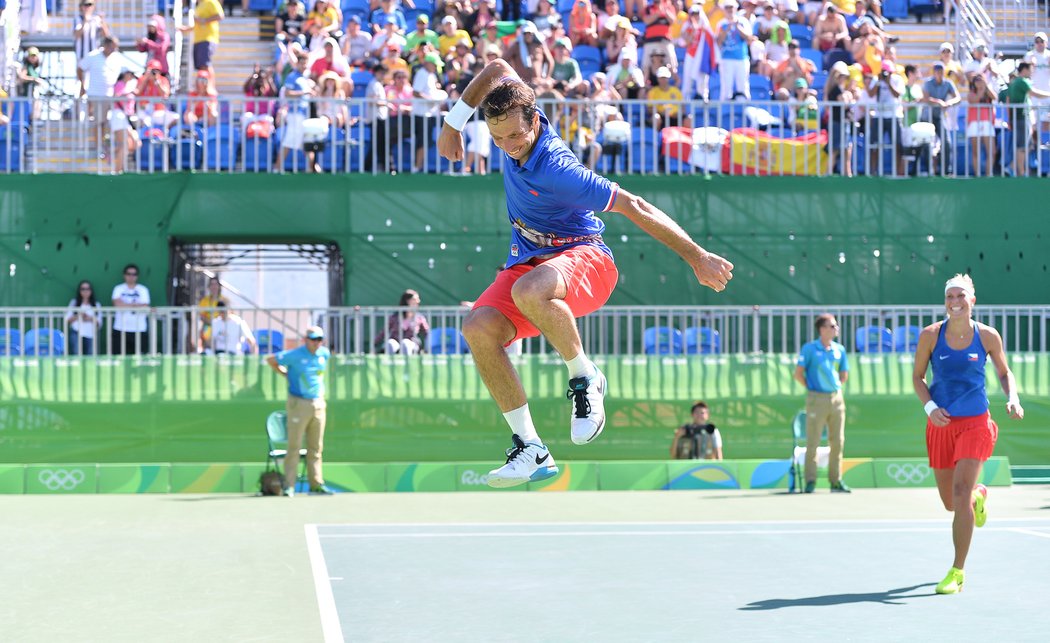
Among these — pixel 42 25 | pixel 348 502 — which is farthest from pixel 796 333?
pixel 42 25

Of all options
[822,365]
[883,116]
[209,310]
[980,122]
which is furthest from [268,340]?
[980,122]

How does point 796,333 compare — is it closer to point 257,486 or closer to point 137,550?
point 257,486

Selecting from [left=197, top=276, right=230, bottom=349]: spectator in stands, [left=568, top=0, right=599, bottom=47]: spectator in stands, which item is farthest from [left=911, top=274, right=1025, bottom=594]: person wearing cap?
[left=568, top=0, right=599, bottom=47]: spectator in stands

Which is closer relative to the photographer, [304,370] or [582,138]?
[304,370]

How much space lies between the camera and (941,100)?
2216 cm

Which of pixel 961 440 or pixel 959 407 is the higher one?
pixel 959 407

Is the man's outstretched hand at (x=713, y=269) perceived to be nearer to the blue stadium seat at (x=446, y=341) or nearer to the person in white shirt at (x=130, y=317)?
the blue stadium seat at (x=446, y=341)

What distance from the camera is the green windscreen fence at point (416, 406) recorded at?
19047 mm

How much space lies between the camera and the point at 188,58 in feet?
77.7

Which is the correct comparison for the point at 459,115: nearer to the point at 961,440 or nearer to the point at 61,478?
the point at 961,440

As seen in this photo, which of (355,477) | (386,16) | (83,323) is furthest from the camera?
A: (386,16)

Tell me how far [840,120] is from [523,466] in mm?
16431

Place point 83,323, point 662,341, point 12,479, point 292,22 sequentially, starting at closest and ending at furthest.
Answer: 1. point 12,479
2. point 83,323
3. point 662,341
4. point 292,22

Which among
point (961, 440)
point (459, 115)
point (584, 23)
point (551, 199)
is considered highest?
point (584, 23)
